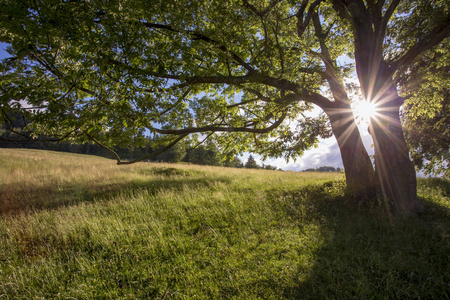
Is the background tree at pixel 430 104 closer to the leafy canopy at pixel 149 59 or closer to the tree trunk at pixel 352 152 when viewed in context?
the leafy canopy at pixel 149 59

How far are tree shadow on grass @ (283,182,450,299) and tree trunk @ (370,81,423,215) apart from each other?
0.46m

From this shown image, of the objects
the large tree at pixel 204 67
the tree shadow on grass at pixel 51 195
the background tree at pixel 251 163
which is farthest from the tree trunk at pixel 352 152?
the background tree at pixel 251 163

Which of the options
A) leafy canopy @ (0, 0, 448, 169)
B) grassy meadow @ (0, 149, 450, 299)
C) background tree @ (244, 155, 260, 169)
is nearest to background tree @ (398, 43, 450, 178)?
leafy canopy @ (0, 0, 448, 169)

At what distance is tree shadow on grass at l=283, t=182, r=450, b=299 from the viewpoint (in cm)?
280

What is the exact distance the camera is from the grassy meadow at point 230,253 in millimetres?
2877

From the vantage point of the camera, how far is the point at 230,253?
3732 millimetres

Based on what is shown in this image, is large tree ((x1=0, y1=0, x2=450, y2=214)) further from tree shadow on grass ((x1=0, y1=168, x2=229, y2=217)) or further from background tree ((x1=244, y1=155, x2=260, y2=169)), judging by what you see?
background tree ((x1=244, y1=155, x2=260, y2=169))

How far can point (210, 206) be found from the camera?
20.6ft

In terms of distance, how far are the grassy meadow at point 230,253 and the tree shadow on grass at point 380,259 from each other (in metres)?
0.02

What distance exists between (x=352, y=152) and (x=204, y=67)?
6.29m

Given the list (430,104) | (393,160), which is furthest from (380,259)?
(430,104)

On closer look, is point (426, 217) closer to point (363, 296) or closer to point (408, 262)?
point (408, 262)

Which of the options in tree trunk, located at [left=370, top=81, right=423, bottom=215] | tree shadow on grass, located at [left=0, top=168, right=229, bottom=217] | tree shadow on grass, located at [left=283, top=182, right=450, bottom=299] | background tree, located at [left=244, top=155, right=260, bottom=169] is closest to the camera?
tree shadow on grass, located at [left=283, top=182, right=450, bottom=299]

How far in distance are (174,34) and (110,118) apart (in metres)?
3.08
